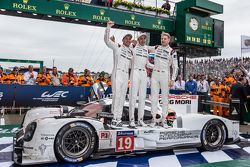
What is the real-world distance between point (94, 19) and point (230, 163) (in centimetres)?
1009

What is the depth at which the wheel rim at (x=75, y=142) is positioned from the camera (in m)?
4.17

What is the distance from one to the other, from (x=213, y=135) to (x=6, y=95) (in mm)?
7614

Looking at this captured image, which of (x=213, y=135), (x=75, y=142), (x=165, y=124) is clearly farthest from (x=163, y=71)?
(x=75, y=142)

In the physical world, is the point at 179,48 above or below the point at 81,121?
above

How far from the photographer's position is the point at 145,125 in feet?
16.7

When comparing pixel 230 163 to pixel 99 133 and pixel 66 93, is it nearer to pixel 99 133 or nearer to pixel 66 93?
pixel 99 133

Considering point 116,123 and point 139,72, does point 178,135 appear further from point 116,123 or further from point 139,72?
point 139,72

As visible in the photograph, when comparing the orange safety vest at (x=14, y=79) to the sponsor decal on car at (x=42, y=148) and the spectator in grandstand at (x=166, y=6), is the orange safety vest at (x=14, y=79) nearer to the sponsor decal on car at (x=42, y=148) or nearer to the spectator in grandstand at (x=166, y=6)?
the sponsor decal on car at (x=42, y=148)

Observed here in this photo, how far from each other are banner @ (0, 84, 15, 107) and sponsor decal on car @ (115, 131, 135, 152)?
6982mm

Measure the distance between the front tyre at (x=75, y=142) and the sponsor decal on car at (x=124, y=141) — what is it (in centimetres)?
41

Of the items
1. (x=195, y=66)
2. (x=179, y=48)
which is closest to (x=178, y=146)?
(x=179, y=48)

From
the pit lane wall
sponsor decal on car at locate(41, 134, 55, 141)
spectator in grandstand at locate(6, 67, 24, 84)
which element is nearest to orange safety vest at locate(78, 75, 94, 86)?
the pit lane wall

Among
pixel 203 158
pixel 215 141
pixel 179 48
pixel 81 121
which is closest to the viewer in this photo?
pixel 81 121

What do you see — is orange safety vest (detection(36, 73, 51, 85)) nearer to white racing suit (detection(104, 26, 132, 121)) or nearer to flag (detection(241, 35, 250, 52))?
white racing suit (detection(104, 26, 132, 121))
